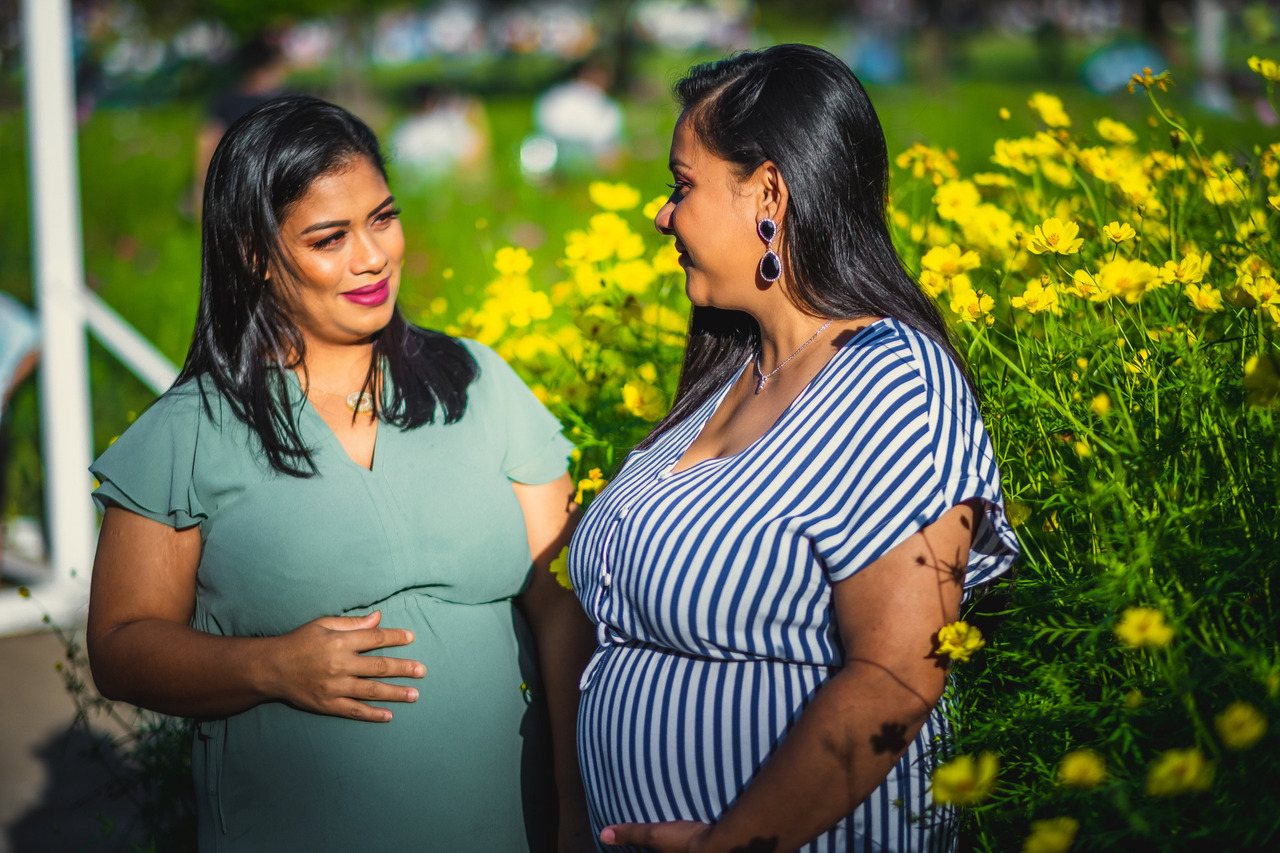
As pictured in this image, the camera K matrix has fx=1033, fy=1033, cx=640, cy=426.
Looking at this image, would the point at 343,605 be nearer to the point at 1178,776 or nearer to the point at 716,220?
the point at 716,220

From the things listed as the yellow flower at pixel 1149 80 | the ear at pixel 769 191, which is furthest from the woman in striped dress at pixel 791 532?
the yellow flower at pixel 1149 80

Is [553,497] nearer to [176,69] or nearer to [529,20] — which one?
[176,69]

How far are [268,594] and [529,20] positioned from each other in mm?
33409

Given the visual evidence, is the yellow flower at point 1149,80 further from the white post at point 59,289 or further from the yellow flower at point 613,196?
the white post at point 59,289

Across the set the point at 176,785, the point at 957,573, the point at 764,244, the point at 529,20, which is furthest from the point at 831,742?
the point at 529,20

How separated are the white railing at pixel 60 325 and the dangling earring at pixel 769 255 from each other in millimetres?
2857

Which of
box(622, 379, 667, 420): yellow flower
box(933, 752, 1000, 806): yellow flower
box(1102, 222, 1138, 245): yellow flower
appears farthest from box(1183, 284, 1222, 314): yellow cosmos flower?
box(622, 379, 667, 420): yellow flower

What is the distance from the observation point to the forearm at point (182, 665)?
1525 millimetres

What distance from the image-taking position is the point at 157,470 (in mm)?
1562

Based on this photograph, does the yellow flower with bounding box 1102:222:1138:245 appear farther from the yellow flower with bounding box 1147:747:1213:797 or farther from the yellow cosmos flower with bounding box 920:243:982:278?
the yellow flower with bounding box 1147:747:1213:797

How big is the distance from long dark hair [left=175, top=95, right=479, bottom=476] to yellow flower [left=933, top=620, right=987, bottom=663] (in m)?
0.93

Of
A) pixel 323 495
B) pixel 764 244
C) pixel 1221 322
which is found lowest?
pixel 323 495

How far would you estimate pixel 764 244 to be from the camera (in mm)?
1503

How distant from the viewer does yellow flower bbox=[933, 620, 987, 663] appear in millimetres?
1163
